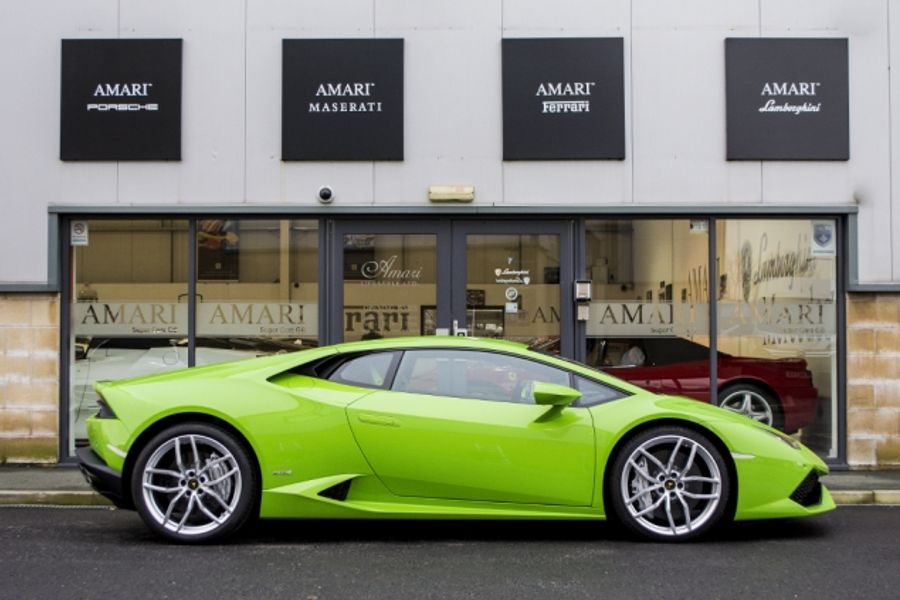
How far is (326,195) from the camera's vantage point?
31.0 ft

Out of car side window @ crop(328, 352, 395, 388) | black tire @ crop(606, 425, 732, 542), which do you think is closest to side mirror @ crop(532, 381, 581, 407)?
black tire @ crop(606, 425, 732, 542)

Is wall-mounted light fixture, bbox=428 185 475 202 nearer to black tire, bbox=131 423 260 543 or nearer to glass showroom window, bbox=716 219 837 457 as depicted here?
glass showroom window, bbox=716 219 837 457

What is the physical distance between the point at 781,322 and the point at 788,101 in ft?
7.19

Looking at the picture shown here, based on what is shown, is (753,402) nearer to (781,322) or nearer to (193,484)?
(781,322)

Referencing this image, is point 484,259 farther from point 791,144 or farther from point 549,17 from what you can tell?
point 791,144

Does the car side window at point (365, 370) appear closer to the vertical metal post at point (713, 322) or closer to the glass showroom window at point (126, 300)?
the glass showroom window at point (126, 300)

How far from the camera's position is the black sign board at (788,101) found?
9.52 m

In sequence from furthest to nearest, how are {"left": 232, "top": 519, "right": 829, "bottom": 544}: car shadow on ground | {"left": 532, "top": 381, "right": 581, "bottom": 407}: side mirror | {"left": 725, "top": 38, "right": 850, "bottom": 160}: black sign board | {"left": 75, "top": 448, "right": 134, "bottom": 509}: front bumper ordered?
{"left": 725, "top": 38, "right": 850, "bottom": 160}: black sign board
{"left": 232, "top": 519, "right": 829, "bottom": 544}: car shadow on ground
{"left": 75, "top": 448, "right": 134, "bottom": 509}: front bumper
{"left": 532, "top": 381, "right": 581, "bottom": 407}: side mirror

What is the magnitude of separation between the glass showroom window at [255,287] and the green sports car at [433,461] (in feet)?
11.4

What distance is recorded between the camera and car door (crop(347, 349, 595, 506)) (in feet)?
19.6

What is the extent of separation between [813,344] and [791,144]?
200 centimetres

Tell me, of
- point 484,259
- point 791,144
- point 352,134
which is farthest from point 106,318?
point 791,144

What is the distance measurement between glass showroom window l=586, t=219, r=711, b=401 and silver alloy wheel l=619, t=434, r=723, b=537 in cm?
354

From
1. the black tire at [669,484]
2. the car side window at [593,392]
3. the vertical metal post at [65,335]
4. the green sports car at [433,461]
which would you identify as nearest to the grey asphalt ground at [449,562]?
the black tire at [669,484]
